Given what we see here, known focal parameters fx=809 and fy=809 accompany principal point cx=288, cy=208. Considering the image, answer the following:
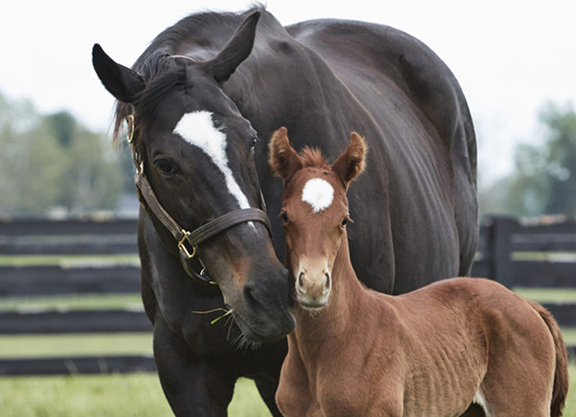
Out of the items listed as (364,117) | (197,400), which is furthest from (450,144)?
(197,400)

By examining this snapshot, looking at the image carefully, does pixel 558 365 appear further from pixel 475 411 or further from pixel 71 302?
pixel 71 302

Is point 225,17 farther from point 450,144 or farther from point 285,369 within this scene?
point 450,144

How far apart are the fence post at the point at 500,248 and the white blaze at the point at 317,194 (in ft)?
19.8

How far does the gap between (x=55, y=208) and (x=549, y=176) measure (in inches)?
1842

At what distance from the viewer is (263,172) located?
3123 mm

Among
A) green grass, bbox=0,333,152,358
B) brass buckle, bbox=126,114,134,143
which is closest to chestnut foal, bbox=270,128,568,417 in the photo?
brass buckle, bbox=126,114,134,143

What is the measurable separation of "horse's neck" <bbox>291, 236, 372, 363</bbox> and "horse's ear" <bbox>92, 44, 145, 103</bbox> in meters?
0.88

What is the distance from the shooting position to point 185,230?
8.73ft

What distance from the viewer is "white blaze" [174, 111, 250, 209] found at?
2543mm

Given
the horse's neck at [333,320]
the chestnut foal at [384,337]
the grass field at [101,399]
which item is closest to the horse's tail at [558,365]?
the chestnut foal at [384,337]

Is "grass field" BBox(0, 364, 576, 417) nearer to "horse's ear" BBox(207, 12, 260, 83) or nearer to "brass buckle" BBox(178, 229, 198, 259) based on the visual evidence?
"brass buckle" BBox(178, 229, 198, 259)

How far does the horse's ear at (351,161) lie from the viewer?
8.40ft

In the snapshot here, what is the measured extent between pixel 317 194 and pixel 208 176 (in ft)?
1.18

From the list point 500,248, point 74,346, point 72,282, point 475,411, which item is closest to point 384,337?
point 475,411
